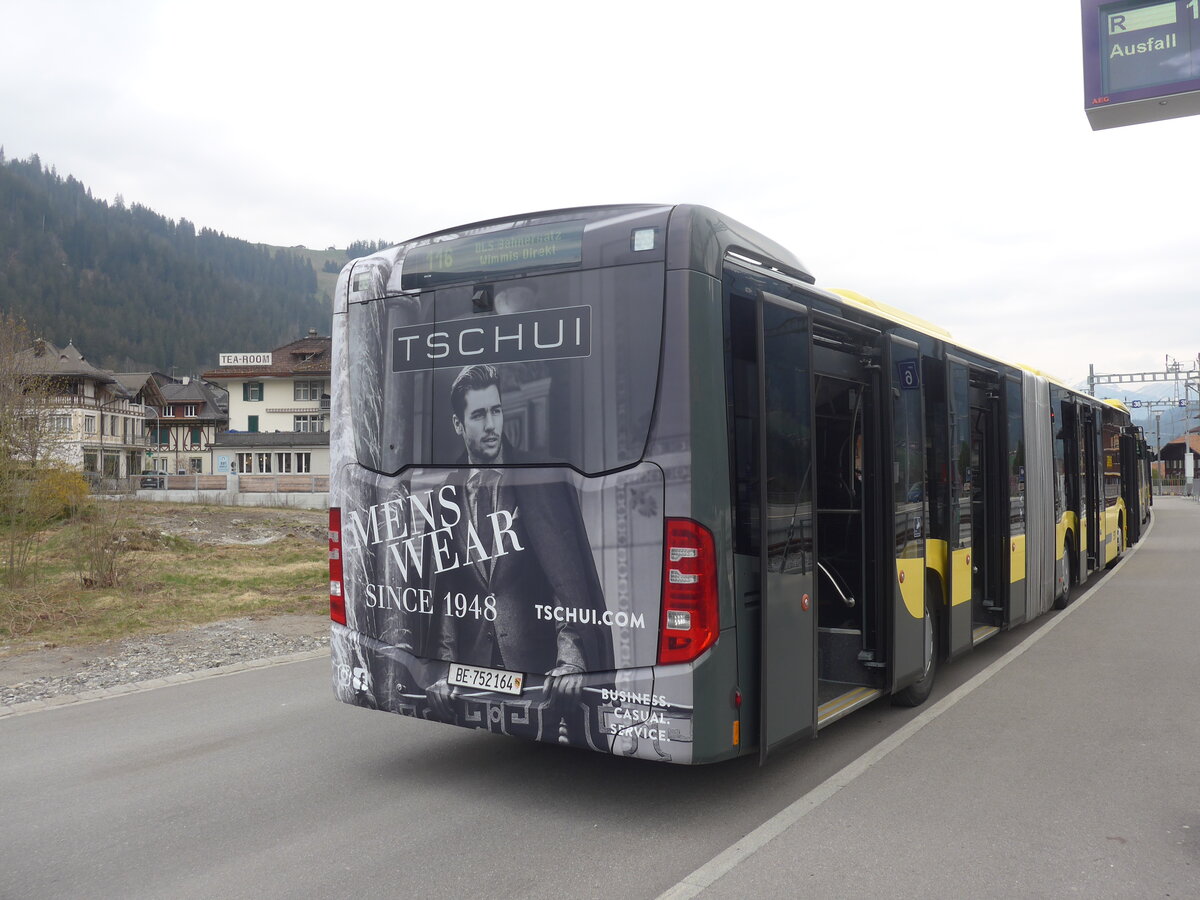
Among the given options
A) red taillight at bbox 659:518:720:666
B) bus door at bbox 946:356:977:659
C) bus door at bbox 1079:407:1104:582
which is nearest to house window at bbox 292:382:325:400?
bus door at bbox 1079:407:1104:582

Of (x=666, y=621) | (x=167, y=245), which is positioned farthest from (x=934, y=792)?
(x=167, y=245)

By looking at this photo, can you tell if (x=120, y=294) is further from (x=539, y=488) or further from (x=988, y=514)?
(x=539, y=488)

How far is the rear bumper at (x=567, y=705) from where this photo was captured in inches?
182

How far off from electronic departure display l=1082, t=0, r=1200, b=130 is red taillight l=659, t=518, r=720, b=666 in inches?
354

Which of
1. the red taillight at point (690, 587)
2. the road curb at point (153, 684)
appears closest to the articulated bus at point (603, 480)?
the red taillight at point (690, 587)

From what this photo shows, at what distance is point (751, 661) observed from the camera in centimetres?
489

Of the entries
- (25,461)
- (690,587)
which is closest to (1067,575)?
(690,587)

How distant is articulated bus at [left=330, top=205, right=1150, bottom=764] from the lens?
15.3ft

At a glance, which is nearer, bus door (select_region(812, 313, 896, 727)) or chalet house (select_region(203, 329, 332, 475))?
bus door (select_region(812, 313, 896, 727))

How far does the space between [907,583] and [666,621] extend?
282 cm

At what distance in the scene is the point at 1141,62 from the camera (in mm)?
10711

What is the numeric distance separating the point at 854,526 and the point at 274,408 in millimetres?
79501

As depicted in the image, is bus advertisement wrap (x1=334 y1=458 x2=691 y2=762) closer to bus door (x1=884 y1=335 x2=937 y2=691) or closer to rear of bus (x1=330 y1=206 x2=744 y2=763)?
rear of bus (x1=330 y1=206 x2=744 y2=763)

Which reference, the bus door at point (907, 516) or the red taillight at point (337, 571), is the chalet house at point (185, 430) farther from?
the bus door at point (907, 516)
